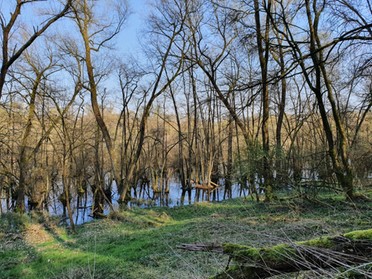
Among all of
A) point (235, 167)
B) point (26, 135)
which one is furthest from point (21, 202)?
point (235, 167)

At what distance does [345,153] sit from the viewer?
27.1 feet

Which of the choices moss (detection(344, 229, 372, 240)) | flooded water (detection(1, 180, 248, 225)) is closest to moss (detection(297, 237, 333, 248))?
moss (detection(344, 229, 372, 240))

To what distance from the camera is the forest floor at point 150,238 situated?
4.52 metres

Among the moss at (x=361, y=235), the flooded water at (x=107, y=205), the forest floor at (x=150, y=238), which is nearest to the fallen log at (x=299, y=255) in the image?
the moss at (x=361, y=235)

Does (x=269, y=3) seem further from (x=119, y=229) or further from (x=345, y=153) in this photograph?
(x=119, y=229)

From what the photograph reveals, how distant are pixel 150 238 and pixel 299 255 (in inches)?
240

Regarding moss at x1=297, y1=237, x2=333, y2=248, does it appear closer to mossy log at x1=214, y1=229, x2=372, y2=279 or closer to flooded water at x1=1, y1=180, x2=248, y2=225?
mossy log at x1=214, y1=229, x2=372, y2=279

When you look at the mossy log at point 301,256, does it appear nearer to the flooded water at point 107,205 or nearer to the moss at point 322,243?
the moss at point 322,243

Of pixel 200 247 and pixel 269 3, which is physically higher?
pixel 269 3

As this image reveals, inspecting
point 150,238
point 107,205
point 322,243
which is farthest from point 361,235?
point 107,205

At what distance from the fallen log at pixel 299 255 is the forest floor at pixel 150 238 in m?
1.35

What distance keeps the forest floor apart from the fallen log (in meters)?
1.35

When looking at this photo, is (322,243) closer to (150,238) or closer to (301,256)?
(301,256)

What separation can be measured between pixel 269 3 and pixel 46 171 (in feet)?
52.5
